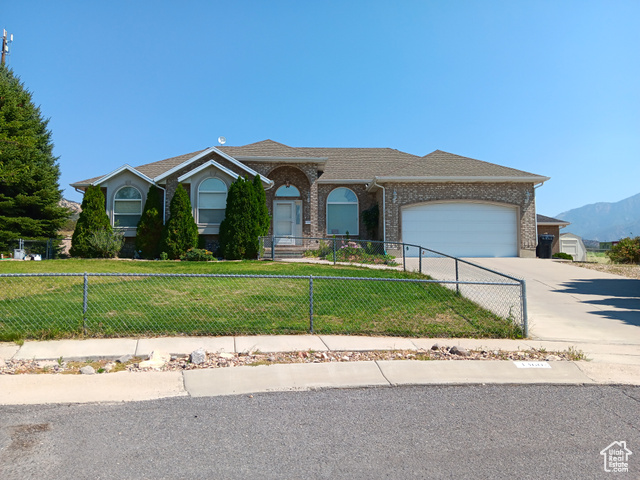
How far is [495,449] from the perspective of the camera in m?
3.62

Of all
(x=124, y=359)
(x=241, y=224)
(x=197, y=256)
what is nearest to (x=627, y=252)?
(x=241, y=224)

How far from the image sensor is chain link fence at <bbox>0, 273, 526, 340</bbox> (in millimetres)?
7047

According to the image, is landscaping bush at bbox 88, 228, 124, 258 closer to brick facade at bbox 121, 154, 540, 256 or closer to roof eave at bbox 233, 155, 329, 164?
brick facade at bbox 121, 154, 540, 256

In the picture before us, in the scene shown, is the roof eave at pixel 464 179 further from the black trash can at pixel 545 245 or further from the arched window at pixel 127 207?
the arched window at pixel 127 207

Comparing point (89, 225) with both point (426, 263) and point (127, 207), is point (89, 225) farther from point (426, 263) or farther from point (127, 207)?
point (426, 263)

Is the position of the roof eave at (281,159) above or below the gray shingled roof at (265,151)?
below

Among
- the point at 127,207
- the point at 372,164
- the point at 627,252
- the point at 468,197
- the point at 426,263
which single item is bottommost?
the point at 426,263

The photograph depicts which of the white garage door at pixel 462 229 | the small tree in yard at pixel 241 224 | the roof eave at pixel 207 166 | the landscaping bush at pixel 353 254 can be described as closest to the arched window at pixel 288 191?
the roof eave at pixel 207 166

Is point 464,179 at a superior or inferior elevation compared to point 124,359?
superior

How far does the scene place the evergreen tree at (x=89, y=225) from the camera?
730 inches

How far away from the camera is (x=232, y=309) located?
8.41 metres

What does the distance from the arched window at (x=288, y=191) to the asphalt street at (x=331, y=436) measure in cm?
1721

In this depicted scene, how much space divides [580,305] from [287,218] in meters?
14.1

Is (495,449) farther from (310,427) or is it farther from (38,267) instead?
(38,267)
